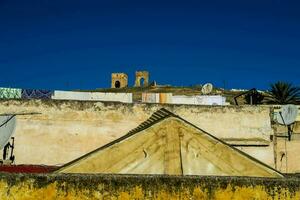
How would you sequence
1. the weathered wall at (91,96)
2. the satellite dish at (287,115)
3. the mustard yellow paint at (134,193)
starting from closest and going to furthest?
the mustard yellow paint at (134,193), the satellite dish at (287,115), the weathered wall at (91,96)

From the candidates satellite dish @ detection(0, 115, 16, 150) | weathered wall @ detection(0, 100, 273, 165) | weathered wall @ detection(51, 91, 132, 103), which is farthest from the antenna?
satellite dish @ detection(0, 115, 16, 150)

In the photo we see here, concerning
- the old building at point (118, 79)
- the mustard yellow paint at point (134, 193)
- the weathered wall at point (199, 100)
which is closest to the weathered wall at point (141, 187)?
the mustard yellow paint at point (134, 193)

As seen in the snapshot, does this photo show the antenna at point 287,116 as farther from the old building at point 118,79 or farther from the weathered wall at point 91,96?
the old building at point 118,79

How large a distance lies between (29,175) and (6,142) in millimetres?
13270

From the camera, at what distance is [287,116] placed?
2036cm

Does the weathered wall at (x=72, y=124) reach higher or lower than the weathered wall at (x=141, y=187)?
higher

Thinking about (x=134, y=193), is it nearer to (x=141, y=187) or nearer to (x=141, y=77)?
(x=141, y=187)

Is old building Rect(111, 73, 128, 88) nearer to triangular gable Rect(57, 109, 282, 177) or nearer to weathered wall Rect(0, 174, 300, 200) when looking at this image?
triangular gable Rect(57, 109, 282, 177)

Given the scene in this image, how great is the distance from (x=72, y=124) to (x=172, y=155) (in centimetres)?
1290

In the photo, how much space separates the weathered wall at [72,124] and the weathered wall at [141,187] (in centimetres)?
1379

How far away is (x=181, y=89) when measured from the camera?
152ft

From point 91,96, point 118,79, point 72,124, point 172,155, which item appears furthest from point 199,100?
point 118,79

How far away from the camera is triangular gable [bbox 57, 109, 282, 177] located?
6051mm

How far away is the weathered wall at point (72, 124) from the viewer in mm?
17938
